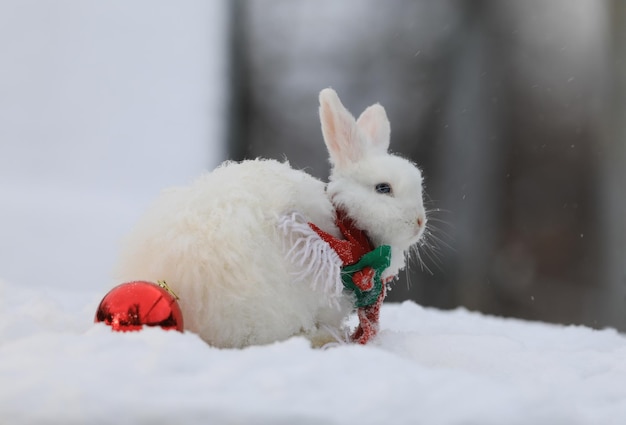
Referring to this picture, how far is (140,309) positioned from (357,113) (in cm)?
138

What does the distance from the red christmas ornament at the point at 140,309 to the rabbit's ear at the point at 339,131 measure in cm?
35

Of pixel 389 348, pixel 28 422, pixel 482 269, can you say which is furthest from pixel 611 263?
pixel 28 422

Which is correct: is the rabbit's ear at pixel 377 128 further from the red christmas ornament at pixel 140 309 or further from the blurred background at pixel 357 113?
the blurred background at pixel 357 113

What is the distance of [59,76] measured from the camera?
1.68 meters

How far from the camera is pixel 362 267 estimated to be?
30.3 inches

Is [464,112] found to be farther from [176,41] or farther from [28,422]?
[28,422]

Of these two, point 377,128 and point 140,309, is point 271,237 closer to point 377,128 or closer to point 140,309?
point 140,309

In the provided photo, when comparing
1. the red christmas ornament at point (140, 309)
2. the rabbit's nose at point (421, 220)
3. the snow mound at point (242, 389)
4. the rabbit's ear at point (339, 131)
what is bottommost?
the red christmas ornament at point (140, 309)

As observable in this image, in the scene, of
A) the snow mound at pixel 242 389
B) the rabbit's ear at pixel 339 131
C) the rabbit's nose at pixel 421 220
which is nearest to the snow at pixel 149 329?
the snow mound at pixel 242 389

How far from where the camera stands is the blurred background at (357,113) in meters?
1.62

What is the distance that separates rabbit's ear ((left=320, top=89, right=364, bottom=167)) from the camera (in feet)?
2.76

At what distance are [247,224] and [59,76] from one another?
124cm

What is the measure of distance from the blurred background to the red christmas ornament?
3.11 feet

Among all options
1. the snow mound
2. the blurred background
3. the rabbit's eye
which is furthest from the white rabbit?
the blurred background
